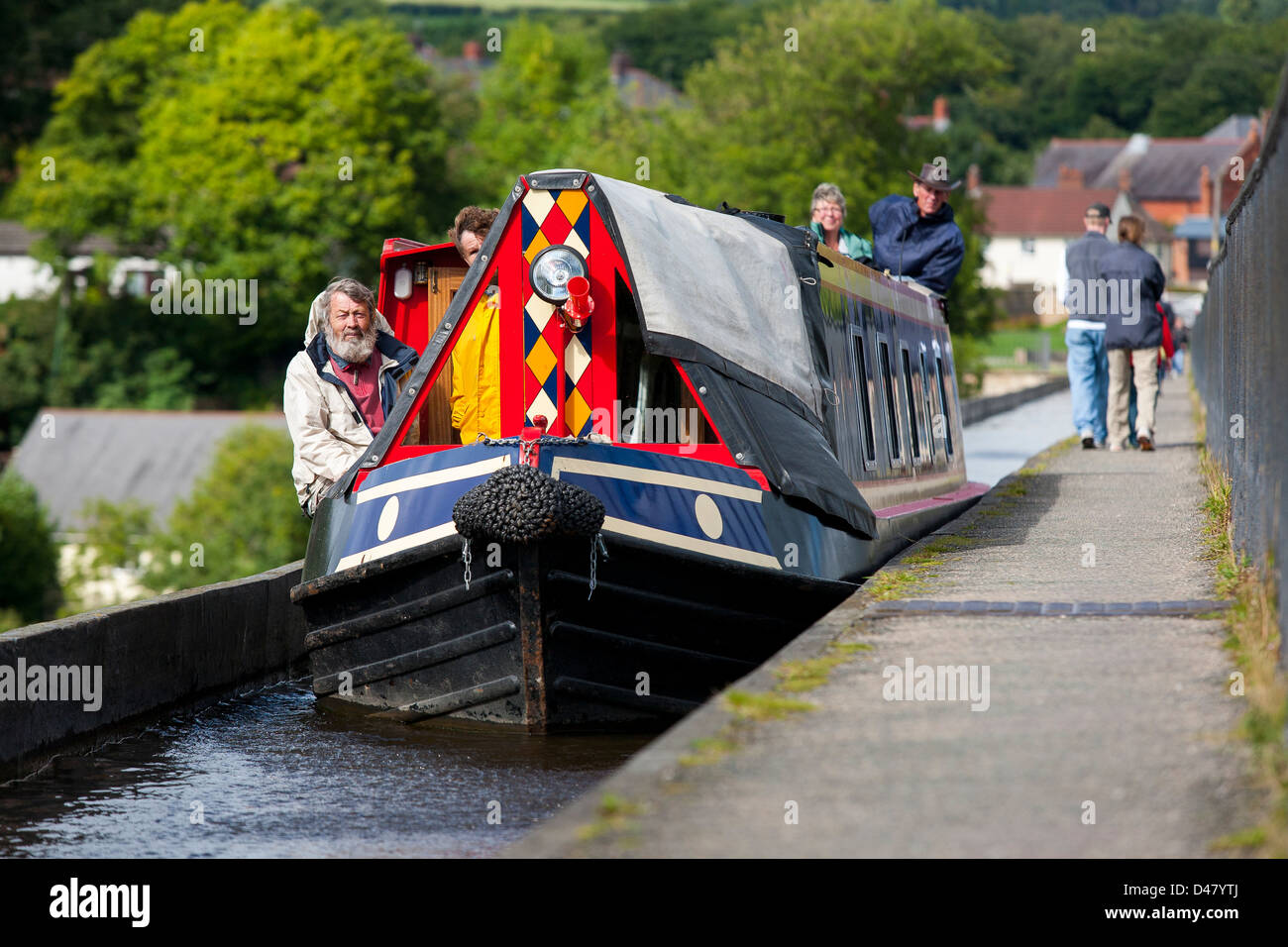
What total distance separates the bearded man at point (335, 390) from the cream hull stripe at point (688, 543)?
6.22 feet

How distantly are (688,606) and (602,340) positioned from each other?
4.49 feet

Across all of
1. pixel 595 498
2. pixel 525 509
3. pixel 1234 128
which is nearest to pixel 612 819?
pixel 525 509

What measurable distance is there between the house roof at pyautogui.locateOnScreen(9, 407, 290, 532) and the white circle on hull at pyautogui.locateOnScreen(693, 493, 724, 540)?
2084 inches

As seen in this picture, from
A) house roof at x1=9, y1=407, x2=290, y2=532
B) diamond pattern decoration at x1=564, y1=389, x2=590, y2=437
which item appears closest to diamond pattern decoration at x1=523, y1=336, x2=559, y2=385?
diamond pattern decoration at x1=564, y1=389, x2=590, y2=437

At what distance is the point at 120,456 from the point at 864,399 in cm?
5452

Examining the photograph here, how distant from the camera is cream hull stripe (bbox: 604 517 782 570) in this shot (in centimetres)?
826

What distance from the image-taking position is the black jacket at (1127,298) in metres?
17.0

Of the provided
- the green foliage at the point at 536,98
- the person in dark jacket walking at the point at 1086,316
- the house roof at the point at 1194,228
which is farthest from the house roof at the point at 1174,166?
the person in dark jacket walking at the point at 1086,316

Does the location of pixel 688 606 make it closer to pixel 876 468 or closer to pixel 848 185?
pixel 876 468

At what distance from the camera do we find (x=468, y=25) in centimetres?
18150

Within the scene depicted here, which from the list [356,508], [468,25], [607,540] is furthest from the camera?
[468,25]

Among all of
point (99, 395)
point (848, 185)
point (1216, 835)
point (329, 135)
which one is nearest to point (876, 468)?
point (1216, 835)

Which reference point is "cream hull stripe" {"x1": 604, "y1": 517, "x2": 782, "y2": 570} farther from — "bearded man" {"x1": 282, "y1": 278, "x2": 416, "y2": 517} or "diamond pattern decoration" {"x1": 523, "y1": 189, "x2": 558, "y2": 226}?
"bearded man" {"x1": 282, "y1": 278, "x2": 416, "y2": 517}

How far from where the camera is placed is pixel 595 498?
8.05m
